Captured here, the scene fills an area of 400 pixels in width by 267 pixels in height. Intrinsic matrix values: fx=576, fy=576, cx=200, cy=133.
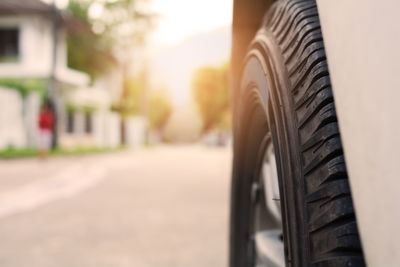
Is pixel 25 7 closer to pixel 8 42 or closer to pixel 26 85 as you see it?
pixel 8 42

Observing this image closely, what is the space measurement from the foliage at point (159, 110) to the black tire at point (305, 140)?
230 ft

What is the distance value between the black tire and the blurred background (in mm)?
2586

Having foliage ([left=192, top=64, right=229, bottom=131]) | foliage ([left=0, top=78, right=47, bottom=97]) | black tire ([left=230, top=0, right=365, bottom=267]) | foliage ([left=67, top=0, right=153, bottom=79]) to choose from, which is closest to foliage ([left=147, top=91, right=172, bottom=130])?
foliage ([left=192, top=64, right=229, bottom=131])

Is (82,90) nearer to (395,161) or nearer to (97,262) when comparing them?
(97,262)

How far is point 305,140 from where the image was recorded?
47.7 inches

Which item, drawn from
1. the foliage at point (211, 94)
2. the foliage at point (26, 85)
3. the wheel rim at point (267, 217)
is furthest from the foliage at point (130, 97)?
the wheel rim at point (267, 217)

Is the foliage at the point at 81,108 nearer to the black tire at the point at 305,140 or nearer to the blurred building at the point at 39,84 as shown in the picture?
the blurred building at the point at 39,84

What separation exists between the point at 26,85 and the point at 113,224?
21.6m

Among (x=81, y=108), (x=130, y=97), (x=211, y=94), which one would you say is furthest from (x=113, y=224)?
(x=211, y=94)

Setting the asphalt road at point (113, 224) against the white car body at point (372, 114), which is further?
the asphalt road at point (113, 224)

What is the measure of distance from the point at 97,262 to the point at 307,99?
2.95 meters

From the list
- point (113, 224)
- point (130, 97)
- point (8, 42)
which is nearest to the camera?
point (113, 224)

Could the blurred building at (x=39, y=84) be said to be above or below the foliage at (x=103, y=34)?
below

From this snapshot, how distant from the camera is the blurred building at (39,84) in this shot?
24.7m
